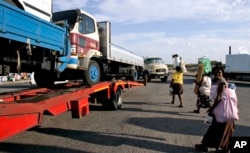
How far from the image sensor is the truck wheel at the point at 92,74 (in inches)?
→ 373

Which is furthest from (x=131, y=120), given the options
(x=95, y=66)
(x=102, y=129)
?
(x=95, y=66)

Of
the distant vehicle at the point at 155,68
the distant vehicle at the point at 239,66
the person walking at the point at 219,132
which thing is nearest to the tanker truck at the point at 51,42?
the person walking at the point at 219,132

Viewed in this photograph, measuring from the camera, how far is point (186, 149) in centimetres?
620

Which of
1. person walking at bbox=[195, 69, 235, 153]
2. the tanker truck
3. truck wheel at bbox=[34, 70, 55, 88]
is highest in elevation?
the tanker truck

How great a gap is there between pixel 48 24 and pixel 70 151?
2629mm

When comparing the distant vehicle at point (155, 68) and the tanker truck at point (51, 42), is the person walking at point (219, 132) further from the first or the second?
the distant vehicle at point (155, 68)

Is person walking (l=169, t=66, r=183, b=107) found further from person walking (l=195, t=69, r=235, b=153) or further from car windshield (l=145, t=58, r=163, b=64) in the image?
car windshield (l=145, t=58, r=163, b=64)

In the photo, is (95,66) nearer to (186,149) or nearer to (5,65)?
(5,65)

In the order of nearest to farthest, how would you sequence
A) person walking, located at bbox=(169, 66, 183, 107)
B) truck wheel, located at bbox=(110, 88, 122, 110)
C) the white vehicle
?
the white vehicle < truck wheel, located at bbox=(110, 88, 122, 110) < person walking, located at bbox=(169, 66, 183, 107)

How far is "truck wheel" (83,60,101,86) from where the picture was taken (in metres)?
9.46

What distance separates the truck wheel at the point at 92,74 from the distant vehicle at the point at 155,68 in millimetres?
17143

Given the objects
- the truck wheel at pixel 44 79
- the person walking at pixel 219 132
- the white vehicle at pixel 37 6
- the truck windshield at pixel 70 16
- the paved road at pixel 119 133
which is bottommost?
the paved road at pixel 119 133

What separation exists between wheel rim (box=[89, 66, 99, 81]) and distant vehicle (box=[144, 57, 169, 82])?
17.2 metres

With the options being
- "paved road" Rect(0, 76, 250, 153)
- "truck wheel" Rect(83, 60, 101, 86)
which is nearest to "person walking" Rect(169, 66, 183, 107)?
"paved road" Rect(0, 76, 250, 153)
